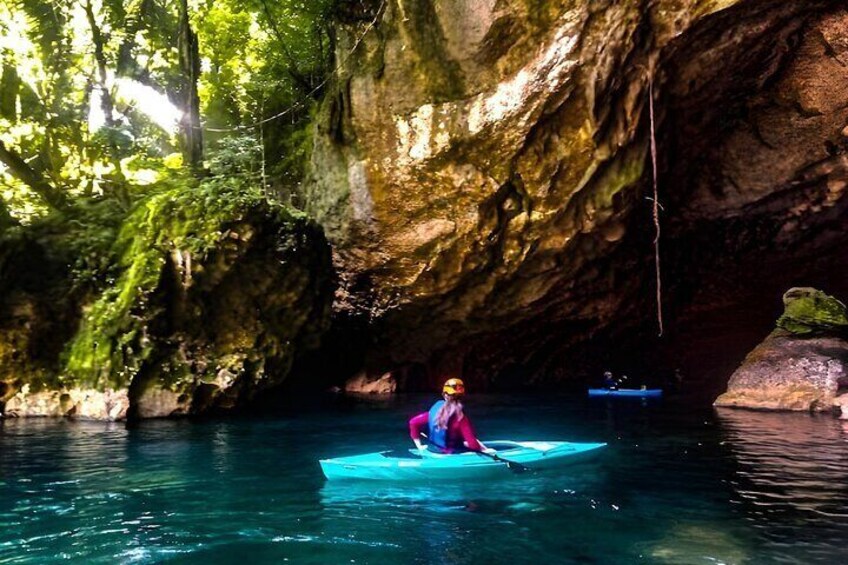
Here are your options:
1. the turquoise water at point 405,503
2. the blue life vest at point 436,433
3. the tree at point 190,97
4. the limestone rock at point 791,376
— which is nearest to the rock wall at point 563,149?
the limestone rock at point 791,376

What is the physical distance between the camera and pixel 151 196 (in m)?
15.4

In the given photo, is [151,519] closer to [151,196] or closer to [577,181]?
[577,181]

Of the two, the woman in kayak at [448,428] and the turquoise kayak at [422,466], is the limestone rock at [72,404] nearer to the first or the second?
the turquoise kayak at [422,466]

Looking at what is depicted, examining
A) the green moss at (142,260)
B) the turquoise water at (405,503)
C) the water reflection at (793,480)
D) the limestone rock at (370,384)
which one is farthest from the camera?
the limestone rock at (370,384)

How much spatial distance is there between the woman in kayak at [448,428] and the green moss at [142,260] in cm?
717

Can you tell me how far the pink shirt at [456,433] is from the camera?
8.01 meters

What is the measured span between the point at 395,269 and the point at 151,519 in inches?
378

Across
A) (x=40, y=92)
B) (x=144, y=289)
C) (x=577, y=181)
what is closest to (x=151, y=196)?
(x=144, y=289)

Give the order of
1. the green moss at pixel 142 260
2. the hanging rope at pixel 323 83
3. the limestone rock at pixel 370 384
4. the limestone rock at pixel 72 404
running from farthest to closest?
the limestone rock at pixel 370 384 < the hanging rope at pixel 323 83 < the green moss at pixel 142 260 < the limestone rock at pixel 72 404

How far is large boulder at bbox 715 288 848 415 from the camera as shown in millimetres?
13643

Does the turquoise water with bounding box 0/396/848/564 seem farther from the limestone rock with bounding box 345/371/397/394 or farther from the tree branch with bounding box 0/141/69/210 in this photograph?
the limestone rock with bounding box 345/371/397/394

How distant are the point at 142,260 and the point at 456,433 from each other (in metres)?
8.53

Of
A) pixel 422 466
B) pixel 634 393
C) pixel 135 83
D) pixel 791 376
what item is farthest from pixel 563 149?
pixel 135 83

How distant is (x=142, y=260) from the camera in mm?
13539
